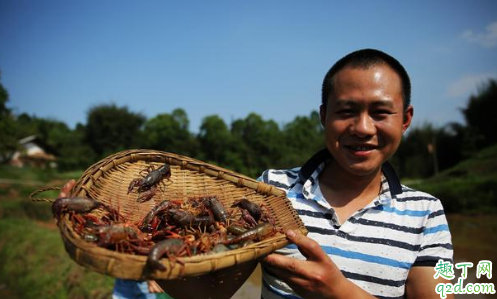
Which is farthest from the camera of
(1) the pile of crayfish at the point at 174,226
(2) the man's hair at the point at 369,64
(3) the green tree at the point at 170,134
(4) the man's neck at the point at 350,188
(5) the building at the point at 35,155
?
(5) the building at the point at 35,155

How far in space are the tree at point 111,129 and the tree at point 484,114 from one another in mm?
41933

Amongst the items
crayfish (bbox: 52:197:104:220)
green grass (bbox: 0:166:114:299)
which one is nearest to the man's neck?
crayfish (bbox: 52:197:104:220)

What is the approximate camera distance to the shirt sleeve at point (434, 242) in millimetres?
2666

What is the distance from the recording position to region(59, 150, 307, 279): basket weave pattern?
7.09 feet

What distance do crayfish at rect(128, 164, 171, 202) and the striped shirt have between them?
1.47m

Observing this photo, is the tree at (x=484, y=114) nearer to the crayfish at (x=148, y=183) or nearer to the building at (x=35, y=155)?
the crayfish at (x=148, y=183)

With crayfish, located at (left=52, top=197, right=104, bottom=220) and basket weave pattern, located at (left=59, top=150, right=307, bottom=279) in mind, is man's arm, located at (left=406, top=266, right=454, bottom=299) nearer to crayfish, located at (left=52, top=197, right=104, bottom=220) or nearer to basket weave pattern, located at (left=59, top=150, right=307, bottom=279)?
basket weave pattern, located at (left=59, top=150, right=307, bottom=279)

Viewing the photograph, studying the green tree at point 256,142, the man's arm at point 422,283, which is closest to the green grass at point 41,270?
the man's arm at point 422,283

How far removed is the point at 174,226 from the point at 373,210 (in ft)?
6.11

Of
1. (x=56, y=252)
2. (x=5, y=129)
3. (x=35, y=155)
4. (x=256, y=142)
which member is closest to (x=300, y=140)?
(x=256, y=142)

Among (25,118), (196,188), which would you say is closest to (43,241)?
(196,188)

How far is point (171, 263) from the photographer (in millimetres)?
2088

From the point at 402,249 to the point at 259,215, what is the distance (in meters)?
1.25

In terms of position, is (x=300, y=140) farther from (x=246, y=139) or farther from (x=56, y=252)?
(x=56, y=252)
